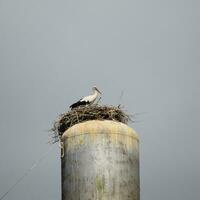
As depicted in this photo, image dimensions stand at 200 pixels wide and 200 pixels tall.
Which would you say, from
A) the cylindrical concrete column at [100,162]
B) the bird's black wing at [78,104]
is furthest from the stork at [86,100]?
the cylindrical concrete column at [100,162]

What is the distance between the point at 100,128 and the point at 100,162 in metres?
1.20

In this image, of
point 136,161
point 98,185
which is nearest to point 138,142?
point 136,161

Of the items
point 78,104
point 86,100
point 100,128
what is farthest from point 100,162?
point 86,100

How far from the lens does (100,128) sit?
2172 cm

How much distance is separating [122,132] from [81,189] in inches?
95.4

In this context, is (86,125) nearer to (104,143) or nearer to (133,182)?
(104,143)

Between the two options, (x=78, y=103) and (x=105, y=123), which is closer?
(x=105, y=123)

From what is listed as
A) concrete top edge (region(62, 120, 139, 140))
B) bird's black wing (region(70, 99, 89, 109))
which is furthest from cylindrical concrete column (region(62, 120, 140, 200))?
bird's black wing (region(70, 99, 89, 109))

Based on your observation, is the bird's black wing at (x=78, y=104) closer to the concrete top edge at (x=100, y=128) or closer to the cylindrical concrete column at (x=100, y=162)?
the concrete top edge at (x=100, y=128)

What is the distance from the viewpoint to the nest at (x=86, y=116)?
74.2 ft

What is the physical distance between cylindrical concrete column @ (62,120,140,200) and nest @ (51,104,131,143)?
55cm

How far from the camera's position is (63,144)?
2222cm

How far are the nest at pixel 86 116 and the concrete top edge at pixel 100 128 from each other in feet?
1.66

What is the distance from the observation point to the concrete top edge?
21.7m
